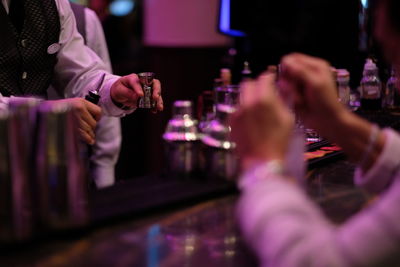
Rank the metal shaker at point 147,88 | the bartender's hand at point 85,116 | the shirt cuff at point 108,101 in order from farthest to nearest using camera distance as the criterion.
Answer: the shirt cuff at point 108,101
the metal shaker at point 147,88
the bartender's hand at point 85,116

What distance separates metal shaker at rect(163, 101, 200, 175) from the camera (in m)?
1.39

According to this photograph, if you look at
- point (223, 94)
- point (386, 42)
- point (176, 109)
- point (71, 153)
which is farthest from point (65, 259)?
point (223, 94)

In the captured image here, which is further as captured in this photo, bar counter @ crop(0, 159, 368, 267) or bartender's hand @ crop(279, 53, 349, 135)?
bartender's hand @ crop(279, 53, 349, 135)

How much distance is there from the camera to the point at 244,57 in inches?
158

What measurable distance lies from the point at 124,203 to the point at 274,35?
3396 millimetres

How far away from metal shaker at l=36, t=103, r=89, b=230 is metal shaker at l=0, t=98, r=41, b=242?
28 mm

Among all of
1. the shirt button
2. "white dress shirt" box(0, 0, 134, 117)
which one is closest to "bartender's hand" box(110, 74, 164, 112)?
"white dress shirt" box(0, 0, 134, 117)

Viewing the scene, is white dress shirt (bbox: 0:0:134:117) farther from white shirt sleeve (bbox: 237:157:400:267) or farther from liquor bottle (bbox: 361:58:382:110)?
white shirt sleeve (bbox: 237:157:400:267)

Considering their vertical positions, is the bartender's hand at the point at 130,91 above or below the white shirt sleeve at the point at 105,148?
above

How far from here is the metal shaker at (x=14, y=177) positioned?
1.00m

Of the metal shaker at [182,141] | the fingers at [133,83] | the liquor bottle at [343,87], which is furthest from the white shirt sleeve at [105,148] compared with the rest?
the metal shaker at [182,141]

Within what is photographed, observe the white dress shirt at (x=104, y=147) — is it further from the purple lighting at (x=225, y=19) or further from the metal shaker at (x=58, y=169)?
the metal shaker at (x=58, y=169)

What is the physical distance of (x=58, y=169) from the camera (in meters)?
1.05

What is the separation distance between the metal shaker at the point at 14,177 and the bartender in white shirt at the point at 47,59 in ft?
3.83
